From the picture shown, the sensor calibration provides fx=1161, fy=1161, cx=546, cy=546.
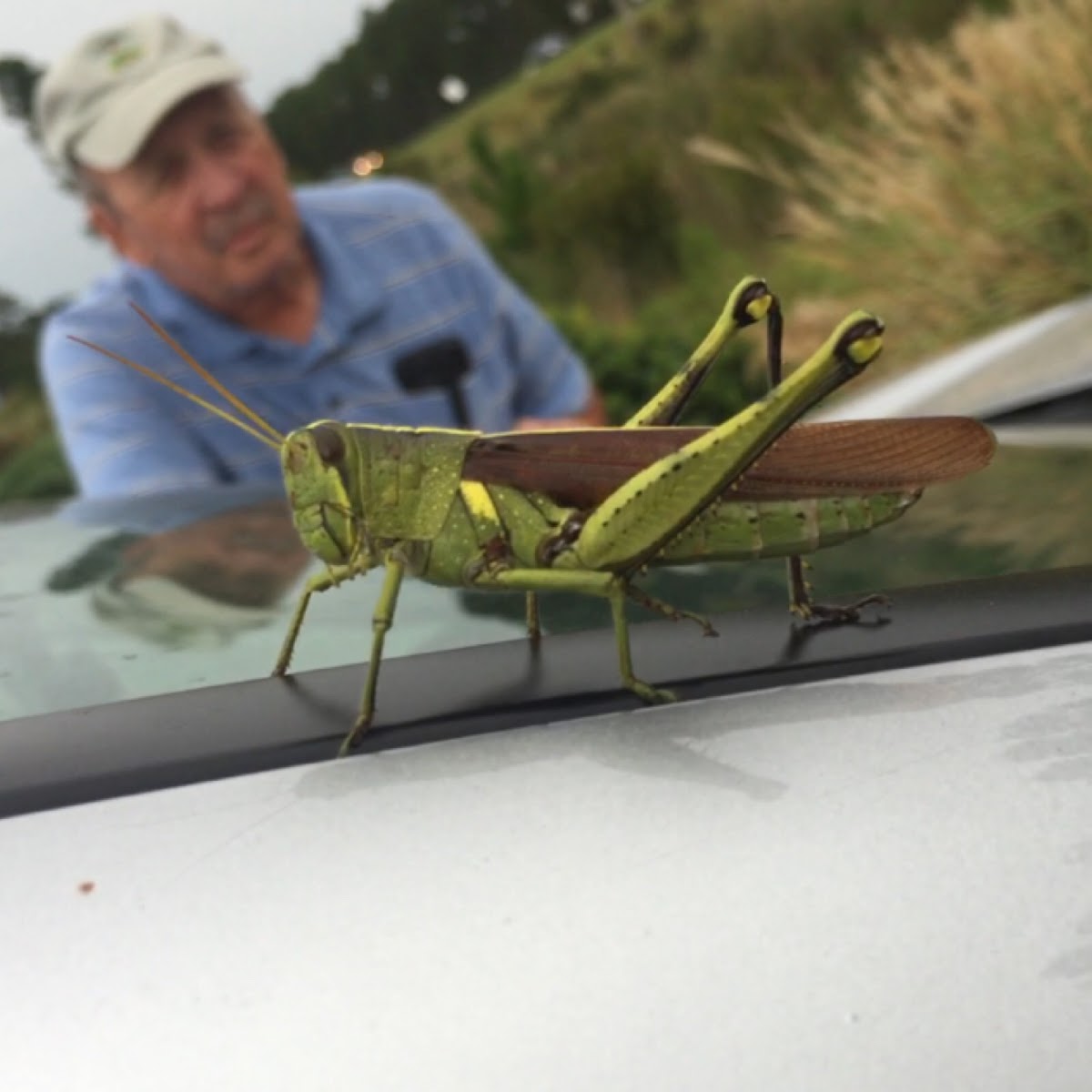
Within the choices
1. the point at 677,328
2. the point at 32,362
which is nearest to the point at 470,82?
the point at 677,328

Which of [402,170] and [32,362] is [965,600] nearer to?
[32,362]

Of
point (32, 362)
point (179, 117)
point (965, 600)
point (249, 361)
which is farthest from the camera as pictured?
point (32, 362)

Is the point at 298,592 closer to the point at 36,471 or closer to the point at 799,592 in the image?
the point at 799,592

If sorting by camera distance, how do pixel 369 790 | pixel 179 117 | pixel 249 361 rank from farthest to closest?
pixel 249 361, pixel 179 117, pixel 369 790

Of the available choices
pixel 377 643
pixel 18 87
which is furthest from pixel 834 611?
pixel 18 87

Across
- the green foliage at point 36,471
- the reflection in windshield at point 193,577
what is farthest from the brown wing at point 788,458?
the green foliage at point 36,471

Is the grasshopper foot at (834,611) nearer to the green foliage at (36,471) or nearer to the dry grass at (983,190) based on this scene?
the dry grass at (983,190)
